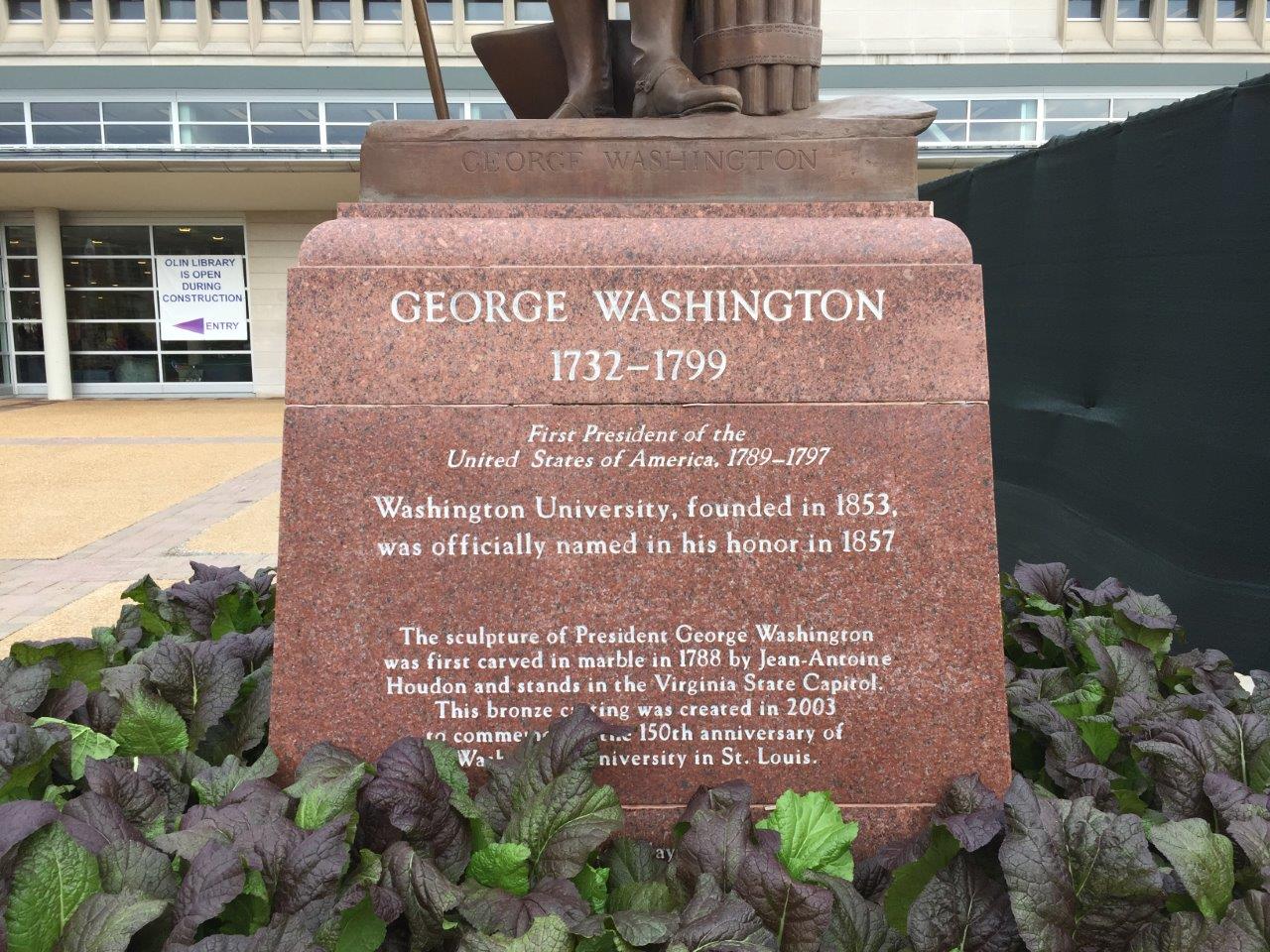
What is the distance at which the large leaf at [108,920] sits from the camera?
1.57m

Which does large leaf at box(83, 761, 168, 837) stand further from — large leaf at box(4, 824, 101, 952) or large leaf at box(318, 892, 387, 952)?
large leaf at box(318, 892, 387, 952)

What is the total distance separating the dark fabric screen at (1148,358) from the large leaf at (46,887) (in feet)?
12.1

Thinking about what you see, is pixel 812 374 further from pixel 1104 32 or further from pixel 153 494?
pixel 1104 32

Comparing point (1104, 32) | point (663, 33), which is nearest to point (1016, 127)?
point (1104, 32)

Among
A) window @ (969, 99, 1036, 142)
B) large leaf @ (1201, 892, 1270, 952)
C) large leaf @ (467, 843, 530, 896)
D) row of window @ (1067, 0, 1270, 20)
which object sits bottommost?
large leaf @ (467, 843, 530, 896)

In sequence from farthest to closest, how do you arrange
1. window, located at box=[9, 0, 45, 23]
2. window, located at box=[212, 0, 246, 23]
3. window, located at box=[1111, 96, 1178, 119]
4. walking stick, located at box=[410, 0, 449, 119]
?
window, located at box=[212, 0, 246, 23] < window, located at box=[9, 0, 45, 23] < window, located at box=[1111, 96, 1178, 119] < walking stick, located at box=[410, 0, 449, 119]

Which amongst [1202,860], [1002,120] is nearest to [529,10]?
[1002,120]

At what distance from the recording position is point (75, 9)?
21.2m

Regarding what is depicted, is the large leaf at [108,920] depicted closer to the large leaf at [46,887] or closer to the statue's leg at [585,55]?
the large leaf at [46,887]

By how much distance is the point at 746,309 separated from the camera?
224cm

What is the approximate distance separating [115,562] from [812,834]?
5.12 meters

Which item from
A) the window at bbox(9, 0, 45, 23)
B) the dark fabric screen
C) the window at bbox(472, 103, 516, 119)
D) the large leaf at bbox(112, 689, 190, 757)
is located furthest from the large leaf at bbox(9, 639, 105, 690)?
the window at bbox(9, 0, 45, 23)

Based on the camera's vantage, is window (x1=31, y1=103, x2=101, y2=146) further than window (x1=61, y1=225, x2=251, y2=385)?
No

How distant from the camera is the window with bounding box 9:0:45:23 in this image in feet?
69.2
